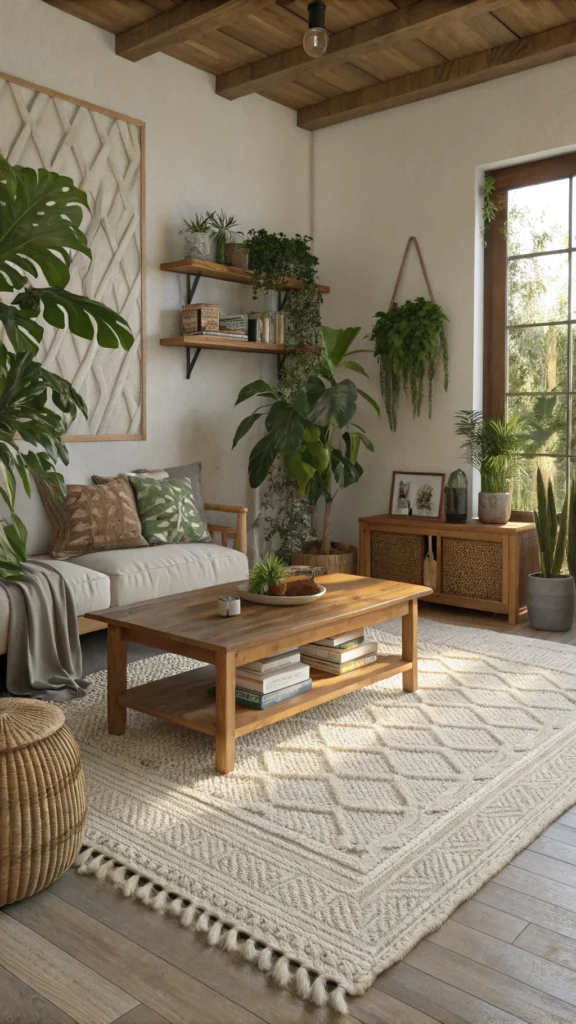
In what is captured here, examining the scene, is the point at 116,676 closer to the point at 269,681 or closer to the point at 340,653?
the point at 269,681

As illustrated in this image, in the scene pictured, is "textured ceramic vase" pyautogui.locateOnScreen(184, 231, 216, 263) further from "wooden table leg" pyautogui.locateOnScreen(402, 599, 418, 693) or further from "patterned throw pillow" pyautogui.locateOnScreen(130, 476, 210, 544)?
"wooden table leg" pyautogui.locateOnScreen(402, 599, 418, 693)

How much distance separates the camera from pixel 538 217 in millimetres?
5105

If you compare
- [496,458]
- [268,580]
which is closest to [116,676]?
[268,580]

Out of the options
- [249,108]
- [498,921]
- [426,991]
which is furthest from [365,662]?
[249,108]

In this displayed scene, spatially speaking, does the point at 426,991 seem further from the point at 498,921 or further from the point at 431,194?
the point at 431,194

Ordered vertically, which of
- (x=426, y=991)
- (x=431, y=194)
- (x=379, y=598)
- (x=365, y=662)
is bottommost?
(x=426, y=991)

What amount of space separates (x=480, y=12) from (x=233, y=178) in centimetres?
182

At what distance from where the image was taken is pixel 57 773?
1979 millimetres

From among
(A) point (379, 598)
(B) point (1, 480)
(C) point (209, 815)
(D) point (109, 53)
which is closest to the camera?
(C) point (209, 815)

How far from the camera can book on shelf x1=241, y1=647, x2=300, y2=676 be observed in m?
2.81

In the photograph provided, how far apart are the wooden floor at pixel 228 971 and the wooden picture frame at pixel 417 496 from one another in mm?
3388

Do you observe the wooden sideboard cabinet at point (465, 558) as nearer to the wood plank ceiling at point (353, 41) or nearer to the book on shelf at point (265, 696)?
the book on shelf at point (265, 696)

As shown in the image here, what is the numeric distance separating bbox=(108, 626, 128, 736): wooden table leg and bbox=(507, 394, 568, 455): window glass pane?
315 cm

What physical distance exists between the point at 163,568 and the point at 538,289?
2878 mm
